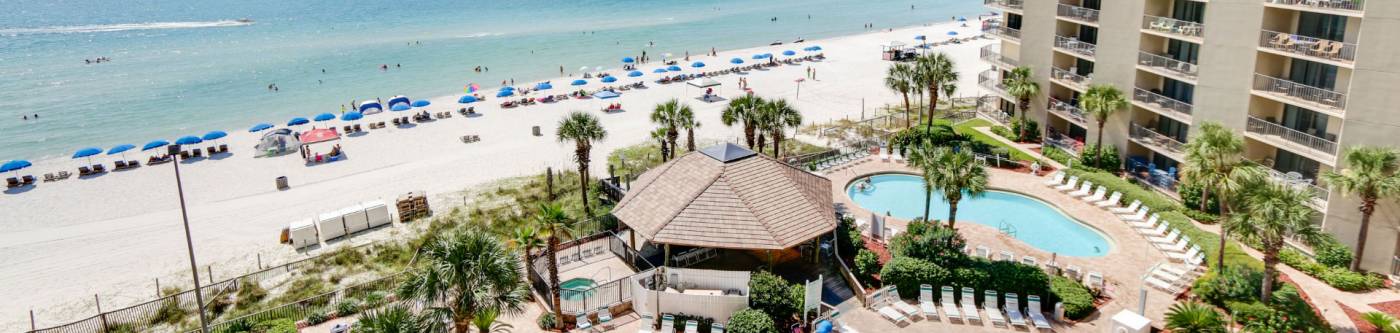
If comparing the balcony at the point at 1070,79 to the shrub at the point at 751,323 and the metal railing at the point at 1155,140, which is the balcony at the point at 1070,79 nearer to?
the metal railing at the point at 1155,140

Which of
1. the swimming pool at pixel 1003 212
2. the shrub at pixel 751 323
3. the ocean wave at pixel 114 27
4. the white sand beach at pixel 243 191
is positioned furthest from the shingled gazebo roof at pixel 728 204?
the ocean wave at pixel 114 27

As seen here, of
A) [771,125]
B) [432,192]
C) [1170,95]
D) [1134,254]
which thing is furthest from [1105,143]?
[432,192]

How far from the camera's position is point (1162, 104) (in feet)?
119

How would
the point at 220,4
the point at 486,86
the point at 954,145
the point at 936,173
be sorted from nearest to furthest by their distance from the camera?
the point at 936,173
the point at 954,145
the point at 486,86
the point at 220,4

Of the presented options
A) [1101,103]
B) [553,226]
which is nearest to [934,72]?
[1101,103]

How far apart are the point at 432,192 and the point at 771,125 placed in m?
17.3

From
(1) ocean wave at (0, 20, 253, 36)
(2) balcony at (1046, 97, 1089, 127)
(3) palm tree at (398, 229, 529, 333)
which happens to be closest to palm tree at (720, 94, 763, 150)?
(2) balcony at (1046, 97, 1089, 127)

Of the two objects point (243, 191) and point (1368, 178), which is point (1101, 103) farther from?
point (243, 191)

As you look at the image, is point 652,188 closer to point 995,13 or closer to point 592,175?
point 592,175

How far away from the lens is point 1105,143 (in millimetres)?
40188

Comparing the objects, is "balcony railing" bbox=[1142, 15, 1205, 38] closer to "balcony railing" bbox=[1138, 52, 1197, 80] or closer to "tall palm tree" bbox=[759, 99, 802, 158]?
"balcony railing" bbox=[1138, 52, 1197, 80]

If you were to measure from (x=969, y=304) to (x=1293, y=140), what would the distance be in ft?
52.1

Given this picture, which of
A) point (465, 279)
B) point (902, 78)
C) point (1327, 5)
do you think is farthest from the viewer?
point (902, 78)

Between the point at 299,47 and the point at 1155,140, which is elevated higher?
the point at 299,47
